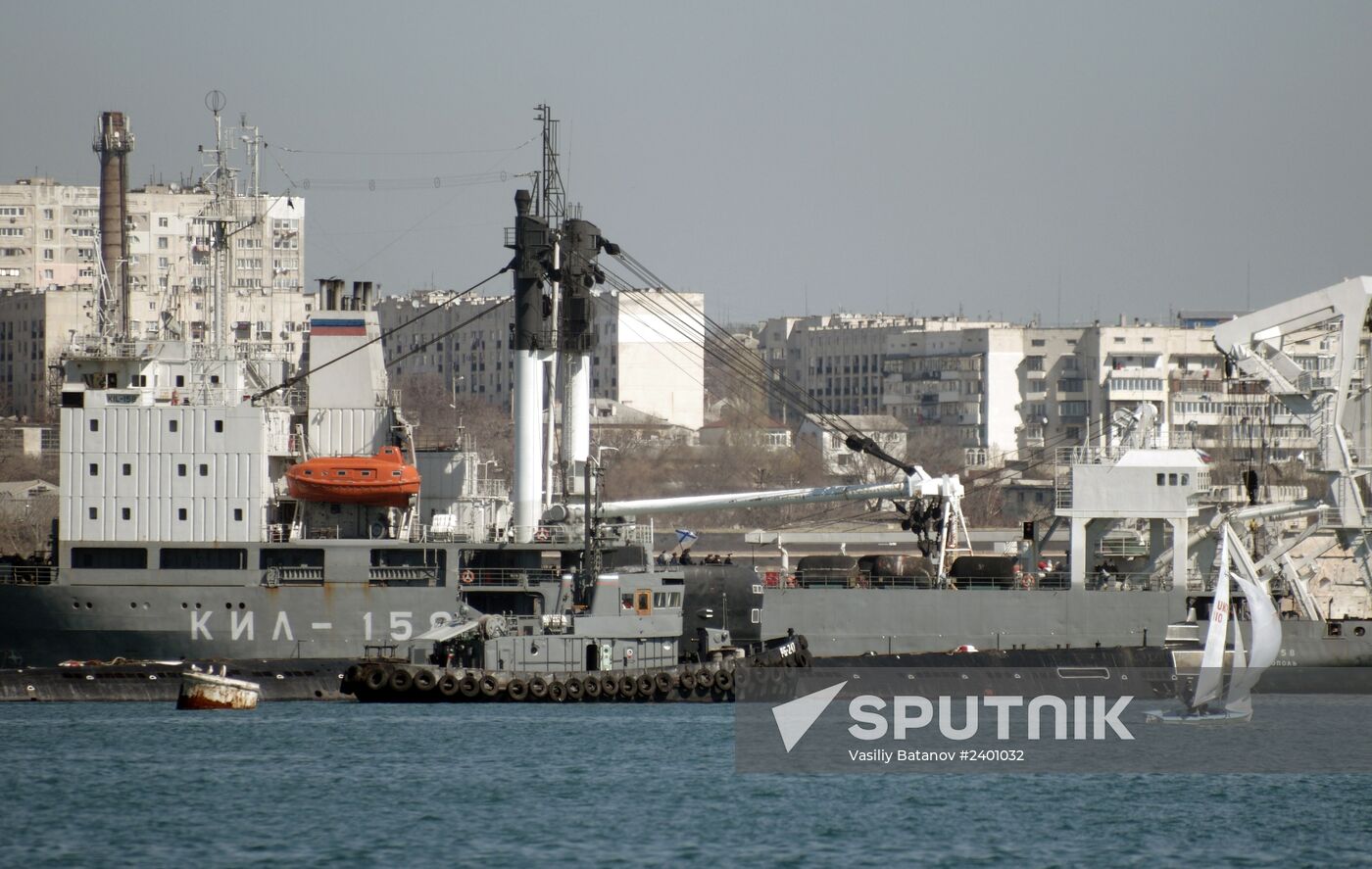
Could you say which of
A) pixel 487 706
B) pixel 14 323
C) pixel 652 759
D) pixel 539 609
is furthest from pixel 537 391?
pixel 14 323

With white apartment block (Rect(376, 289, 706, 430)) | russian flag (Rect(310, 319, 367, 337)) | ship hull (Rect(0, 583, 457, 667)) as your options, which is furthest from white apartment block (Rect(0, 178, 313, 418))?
ship hull (Rect(0, 583, 457, 667))

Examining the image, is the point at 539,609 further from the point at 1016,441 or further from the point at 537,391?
the point at 1016,441

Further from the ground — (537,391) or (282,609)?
(537,391)

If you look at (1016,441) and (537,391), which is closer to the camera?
(537,391)

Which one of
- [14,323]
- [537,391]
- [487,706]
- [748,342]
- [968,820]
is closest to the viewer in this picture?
[968,820]

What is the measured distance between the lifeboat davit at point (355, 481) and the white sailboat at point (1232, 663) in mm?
17357

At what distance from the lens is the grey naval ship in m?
45.4

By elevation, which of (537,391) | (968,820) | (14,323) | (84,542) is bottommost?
(968,820)

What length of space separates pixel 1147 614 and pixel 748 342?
334 feet

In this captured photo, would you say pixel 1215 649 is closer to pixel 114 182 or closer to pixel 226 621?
pixel 226 621

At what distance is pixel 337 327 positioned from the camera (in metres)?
49.7

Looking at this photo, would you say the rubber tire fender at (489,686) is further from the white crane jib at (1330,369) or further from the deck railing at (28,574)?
the white crane jib at (1330,369)

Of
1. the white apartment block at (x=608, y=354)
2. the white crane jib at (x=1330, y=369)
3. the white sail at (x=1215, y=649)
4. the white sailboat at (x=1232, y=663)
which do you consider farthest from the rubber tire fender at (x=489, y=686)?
the white apartment block at (x=608, y=354)

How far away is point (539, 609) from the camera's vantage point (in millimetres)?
45906
